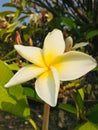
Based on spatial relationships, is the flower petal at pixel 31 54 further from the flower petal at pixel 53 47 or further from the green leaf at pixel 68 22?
the green leaf at pixel 68 22

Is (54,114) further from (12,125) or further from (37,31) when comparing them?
(37,31)

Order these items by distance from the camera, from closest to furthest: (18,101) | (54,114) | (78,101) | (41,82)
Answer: (41,82) → (18,101) → (78,101) → (54,114)

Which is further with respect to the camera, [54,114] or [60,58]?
[54,114]

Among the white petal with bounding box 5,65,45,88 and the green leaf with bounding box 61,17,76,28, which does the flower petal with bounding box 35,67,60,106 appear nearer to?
the white petal with bounding box 5,65,45,88

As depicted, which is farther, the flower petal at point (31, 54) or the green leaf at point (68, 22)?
the green leaf at point (68, 22)

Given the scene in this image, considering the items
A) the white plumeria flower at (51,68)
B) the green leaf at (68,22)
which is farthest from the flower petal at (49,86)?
the green leaf at (68,22)

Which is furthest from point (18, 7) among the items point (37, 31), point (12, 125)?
point (12, 125)

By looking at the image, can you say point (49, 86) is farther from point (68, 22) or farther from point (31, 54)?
point (68, 22)

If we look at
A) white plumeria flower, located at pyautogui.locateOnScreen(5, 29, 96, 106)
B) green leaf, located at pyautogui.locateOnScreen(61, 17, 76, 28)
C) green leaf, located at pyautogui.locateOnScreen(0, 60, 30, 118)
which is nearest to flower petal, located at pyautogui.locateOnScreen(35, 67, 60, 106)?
white plumeria flower, located at pyautogui.locateOnScreen(5, 29, 96, 106)
